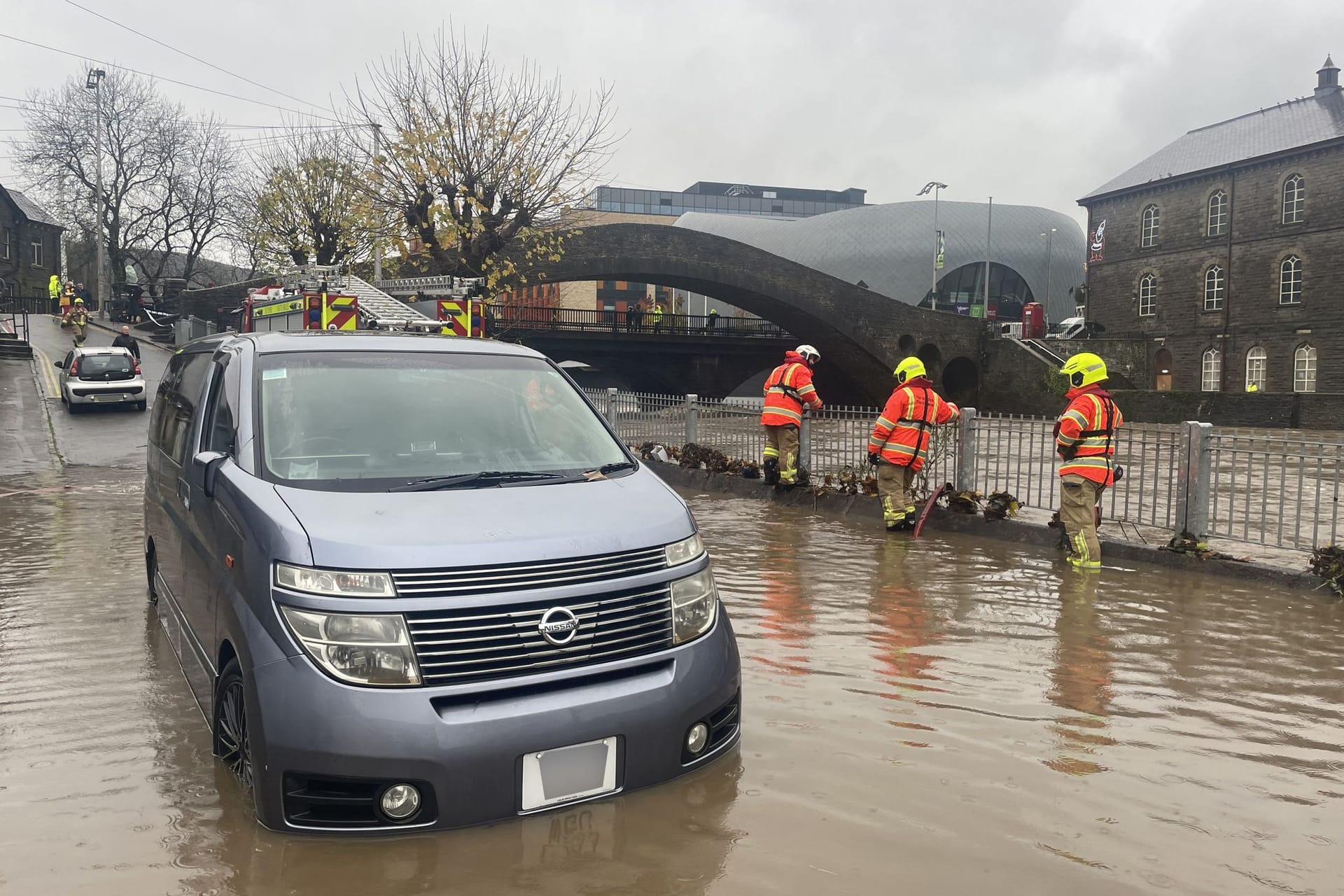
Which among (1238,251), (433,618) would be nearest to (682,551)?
(433,618)

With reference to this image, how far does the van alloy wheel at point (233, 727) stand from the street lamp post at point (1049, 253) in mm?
87916

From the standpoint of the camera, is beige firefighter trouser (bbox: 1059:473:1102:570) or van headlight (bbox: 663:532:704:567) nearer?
van headlight (bbox: 663:532:704:567)

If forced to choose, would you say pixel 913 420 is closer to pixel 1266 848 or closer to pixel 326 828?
pixel 1266 848

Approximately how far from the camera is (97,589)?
7.39 metres

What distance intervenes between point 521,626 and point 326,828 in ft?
2.83

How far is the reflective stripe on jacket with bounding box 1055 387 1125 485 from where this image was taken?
8.19 metres

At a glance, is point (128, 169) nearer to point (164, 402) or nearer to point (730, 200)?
point (164, 402)

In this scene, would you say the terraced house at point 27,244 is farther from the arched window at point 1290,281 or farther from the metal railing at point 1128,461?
the arched window at point 1290,281

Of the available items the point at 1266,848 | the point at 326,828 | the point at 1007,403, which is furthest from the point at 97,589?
the point at 1007,403

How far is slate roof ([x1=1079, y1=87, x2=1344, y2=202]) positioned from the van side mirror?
47837 millimetres

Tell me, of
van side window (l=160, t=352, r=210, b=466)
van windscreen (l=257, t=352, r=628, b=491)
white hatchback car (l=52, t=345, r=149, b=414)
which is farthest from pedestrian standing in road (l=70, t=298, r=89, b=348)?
van windscreen (l=257, t=352, r=628, b=491)

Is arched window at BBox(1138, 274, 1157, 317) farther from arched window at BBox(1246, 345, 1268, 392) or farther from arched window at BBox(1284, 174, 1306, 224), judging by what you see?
arched window at BBox(1284, 174, 1306, 224)

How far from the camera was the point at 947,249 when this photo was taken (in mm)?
86500

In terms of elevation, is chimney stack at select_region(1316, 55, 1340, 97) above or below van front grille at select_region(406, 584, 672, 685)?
above
